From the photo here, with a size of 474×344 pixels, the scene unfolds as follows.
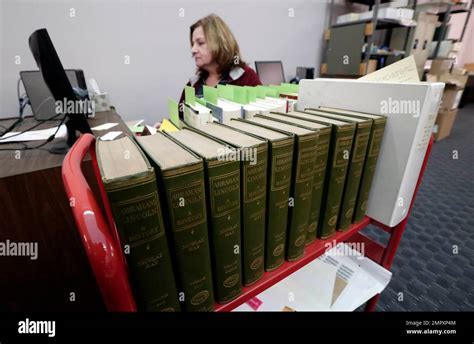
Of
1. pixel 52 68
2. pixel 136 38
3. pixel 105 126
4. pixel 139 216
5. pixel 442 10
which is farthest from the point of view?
pixel 442 10

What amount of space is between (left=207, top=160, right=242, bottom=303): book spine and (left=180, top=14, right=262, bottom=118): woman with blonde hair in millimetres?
1193

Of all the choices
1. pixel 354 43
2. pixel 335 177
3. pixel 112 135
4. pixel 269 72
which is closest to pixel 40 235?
pixel 112 135

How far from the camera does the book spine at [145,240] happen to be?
28 centimetres

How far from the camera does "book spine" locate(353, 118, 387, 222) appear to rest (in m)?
0.57

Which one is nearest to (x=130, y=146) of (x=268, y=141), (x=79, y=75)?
(x=268, y=141)

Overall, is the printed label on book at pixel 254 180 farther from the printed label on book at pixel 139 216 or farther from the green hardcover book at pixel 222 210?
the printed label on book at pixel 139 216

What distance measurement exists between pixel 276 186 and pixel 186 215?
0.18m

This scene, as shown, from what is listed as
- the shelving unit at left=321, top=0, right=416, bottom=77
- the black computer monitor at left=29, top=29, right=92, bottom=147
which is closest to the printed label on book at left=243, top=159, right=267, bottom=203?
the black computer monitor at left=29, top=29, right=92, bottom=147

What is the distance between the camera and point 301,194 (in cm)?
48

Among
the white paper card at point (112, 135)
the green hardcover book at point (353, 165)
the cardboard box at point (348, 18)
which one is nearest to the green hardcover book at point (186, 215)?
the green hardcover book at point (353, 165)

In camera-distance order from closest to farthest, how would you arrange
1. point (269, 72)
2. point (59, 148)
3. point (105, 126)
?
point (59, 148) → point (105, 126) → point (269, 72)

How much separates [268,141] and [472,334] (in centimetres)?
54

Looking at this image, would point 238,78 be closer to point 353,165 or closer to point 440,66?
point 353,165

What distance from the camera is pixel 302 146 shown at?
1.44 ft
